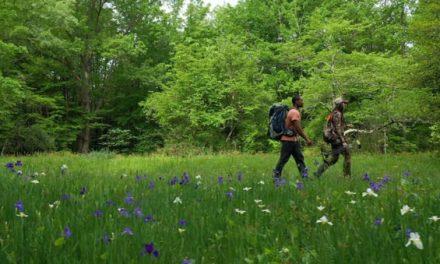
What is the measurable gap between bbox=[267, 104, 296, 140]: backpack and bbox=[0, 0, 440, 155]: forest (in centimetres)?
709

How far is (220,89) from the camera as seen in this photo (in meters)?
26.7

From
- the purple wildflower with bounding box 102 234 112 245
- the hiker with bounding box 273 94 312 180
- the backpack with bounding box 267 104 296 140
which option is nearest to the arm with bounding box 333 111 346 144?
the hiker with bounding box 273 94 312 180

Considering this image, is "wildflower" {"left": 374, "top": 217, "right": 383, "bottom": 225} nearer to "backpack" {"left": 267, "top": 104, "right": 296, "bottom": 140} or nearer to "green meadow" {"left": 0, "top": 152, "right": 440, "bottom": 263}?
Answer: "green meadow" {"left": 0, "top": 152, "right": 440, "bottom": 263}

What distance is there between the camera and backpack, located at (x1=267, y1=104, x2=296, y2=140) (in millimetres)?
8930

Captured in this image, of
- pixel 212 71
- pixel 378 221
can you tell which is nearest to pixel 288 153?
pixel 378 221

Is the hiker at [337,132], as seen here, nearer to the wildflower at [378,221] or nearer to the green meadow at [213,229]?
the green meadow at [213,229]

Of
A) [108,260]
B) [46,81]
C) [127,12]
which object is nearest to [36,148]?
[46,81]

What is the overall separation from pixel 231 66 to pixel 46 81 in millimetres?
14687

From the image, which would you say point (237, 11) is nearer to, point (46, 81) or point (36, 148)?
point (46, 81)

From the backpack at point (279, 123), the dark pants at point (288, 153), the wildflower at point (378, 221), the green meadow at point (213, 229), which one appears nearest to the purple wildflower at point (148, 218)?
the green meadow at point (213, 229)

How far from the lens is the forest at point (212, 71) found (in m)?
22.0

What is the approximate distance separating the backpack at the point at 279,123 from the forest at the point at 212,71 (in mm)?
7091

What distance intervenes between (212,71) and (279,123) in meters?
18.9

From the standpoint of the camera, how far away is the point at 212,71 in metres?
27.5
